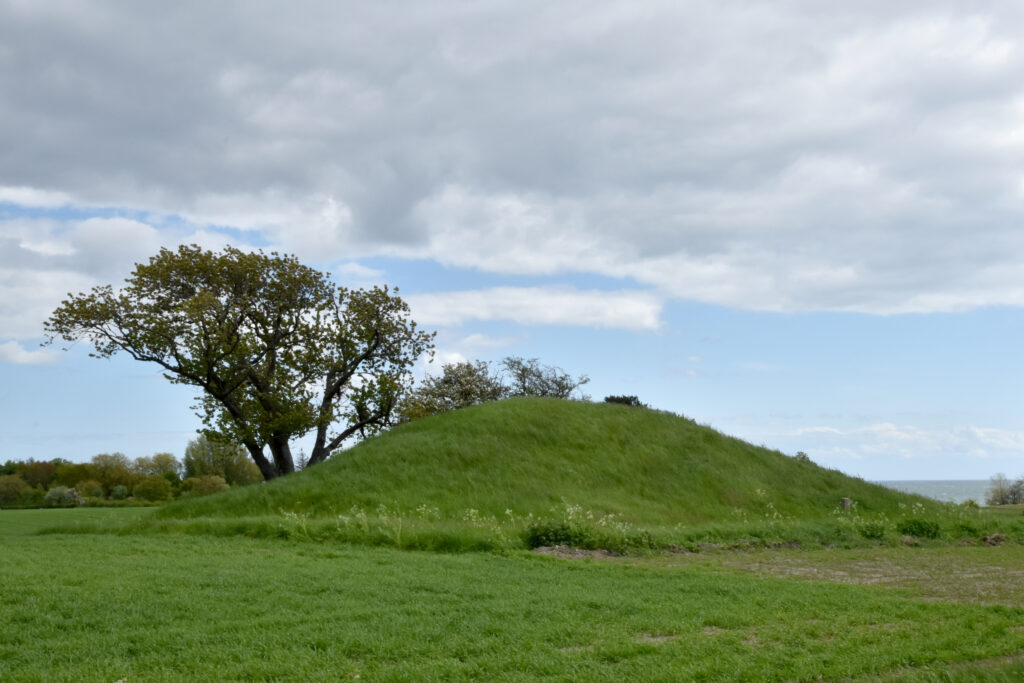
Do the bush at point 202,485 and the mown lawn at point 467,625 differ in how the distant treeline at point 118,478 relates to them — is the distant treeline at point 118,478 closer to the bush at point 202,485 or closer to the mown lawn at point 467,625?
the bush at point 202,485

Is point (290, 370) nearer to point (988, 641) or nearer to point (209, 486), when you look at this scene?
point (209, 486)

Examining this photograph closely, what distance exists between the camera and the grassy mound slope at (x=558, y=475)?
25.7 metres

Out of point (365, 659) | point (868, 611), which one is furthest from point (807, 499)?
point (365, 659)

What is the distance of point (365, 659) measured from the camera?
25.1ft

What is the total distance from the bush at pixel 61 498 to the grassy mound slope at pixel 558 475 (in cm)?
3018

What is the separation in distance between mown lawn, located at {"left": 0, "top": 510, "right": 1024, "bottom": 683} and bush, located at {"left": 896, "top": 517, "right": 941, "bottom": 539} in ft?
36.4

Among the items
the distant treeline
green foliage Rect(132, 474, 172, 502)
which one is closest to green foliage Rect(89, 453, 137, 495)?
the distant treeline

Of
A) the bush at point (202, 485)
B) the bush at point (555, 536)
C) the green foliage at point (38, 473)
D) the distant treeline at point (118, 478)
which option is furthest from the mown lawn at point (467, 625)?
the green foliage at point (38, 473)

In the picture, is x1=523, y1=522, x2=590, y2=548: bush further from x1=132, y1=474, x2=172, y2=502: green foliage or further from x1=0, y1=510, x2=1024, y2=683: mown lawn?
x1=132, y1=474, x2=172, y2=502: green foliage

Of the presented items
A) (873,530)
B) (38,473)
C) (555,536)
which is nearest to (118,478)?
(38,473)

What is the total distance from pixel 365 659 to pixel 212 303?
1233 inches

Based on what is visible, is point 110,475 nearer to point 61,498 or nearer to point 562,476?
point 61,498

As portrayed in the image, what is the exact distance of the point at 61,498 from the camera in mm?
51844

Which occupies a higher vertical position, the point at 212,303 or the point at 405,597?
the point at 212,303
